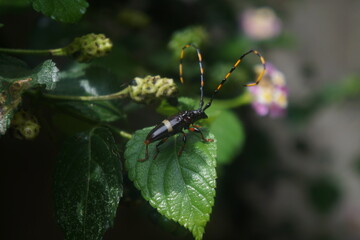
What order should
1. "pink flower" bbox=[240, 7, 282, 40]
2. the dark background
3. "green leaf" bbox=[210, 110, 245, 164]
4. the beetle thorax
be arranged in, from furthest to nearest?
"pink flower" bbox=[240, 7, 282, 40], the dark background, "green leaf" bbox=[210, 110, 245, 164], the beetle thorax

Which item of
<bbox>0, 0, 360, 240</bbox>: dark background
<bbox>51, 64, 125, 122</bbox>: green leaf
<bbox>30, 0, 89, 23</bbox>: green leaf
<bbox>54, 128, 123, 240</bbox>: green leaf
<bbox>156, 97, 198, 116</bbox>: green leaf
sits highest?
<bbox>30, 0, 89, 23</bbox>: green leaf

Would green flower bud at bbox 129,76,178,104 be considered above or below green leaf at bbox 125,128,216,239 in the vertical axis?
above

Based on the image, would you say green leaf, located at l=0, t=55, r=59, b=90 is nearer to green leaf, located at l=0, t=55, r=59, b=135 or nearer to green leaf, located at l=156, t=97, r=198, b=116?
green leaf, located at l=0, t=55, r=59, b=135

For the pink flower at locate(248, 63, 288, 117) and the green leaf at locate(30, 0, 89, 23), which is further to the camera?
the pink flower at locate(248, 63, 288, 117)

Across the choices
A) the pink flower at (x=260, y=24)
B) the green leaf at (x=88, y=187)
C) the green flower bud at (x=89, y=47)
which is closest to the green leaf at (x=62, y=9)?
the green flower bud at (x=89, y=47)

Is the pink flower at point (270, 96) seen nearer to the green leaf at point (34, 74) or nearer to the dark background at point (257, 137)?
the dark background at point (257, 137)

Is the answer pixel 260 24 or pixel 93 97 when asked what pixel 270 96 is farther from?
pixel 260 24

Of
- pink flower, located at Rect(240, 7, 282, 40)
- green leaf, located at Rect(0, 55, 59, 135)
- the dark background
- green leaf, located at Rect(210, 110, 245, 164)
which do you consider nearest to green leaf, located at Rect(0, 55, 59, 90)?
green leaf, located at Rect(0, 55, 59, 135)

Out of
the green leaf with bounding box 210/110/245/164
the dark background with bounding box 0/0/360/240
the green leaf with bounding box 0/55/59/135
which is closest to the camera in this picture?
the green leaf with bounding box 0/55/59/135
